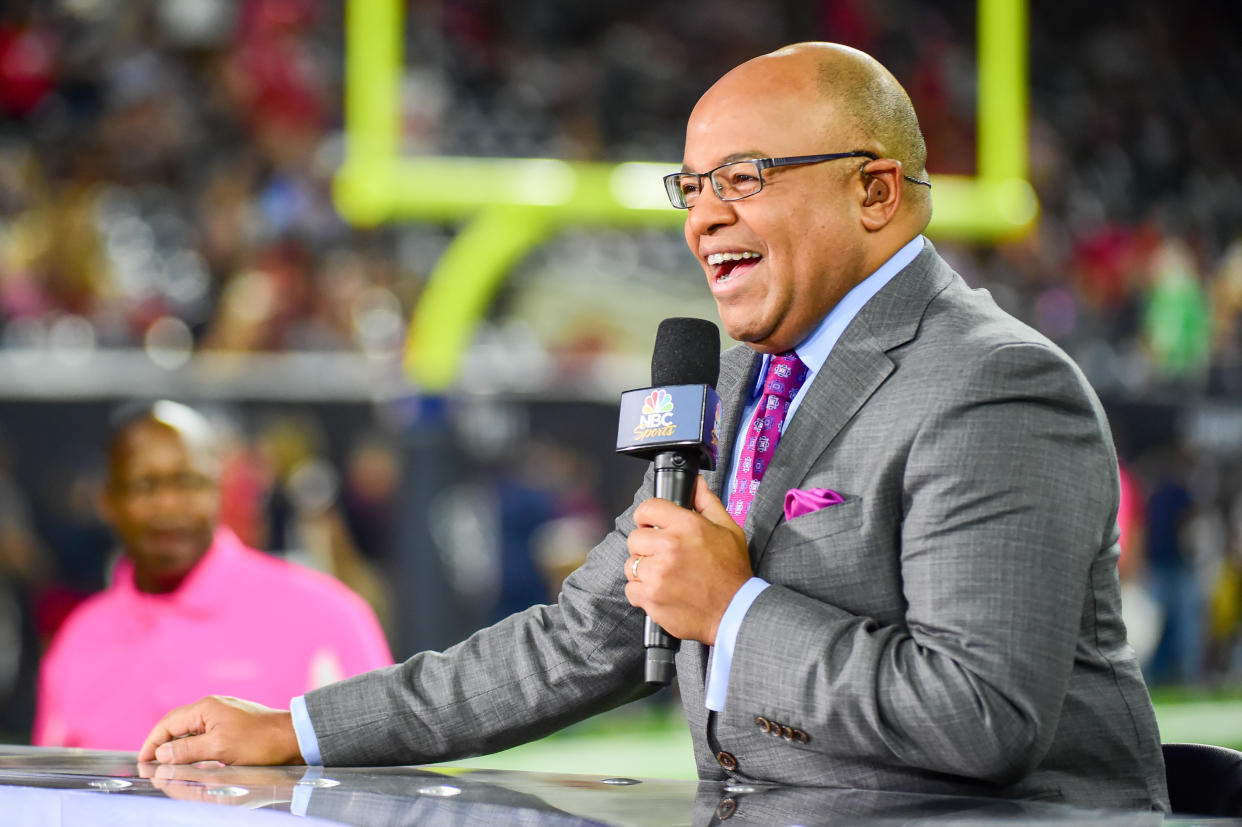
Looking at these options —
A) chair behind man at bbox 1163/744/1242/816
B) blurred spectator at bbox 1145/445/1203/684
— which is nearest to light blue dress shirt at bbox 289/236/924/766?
chair behind man at bbox 1163/744/1242/816

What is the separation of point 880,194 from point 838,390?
9.5 inches

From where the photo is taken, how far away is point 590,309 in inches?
333

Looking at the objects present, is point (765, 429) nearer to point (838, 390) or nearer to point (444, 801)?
point (838, 390)

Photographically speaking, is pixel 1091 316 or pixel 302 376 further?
pixel 1091 316

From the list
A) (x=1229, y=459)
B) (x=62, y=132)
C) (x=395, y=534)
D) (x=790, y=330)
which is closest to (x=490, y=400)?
(x=395, y=534)

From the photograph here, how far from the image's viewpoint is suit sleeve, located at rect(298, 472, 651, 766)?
1761 mm

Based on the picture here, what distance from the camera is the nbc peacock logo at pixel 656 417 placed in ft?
5.11

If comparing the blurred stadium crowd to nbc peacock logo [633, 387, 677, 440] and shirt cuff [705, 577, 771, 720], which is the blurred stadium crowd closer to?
nbc peacock logo [633, 387, 677, 440]

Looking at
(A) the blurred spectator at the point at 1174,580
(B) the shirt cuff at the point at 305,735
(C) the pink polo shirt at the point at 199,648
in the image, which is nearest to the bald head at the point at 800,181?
(B) the shirt cuff at the point at 305,735

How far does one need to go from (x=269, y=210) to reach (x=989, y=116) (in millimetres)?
3690

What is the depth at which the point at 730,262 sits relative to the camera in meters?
1.72

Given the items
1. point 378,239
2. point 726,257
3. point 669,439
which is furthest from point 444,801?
point 378,239

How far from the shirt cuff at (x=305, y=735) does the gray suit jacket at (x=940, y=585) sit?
1.46 feet

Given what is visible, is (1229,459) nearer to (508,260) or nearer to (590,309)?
(590,309)
